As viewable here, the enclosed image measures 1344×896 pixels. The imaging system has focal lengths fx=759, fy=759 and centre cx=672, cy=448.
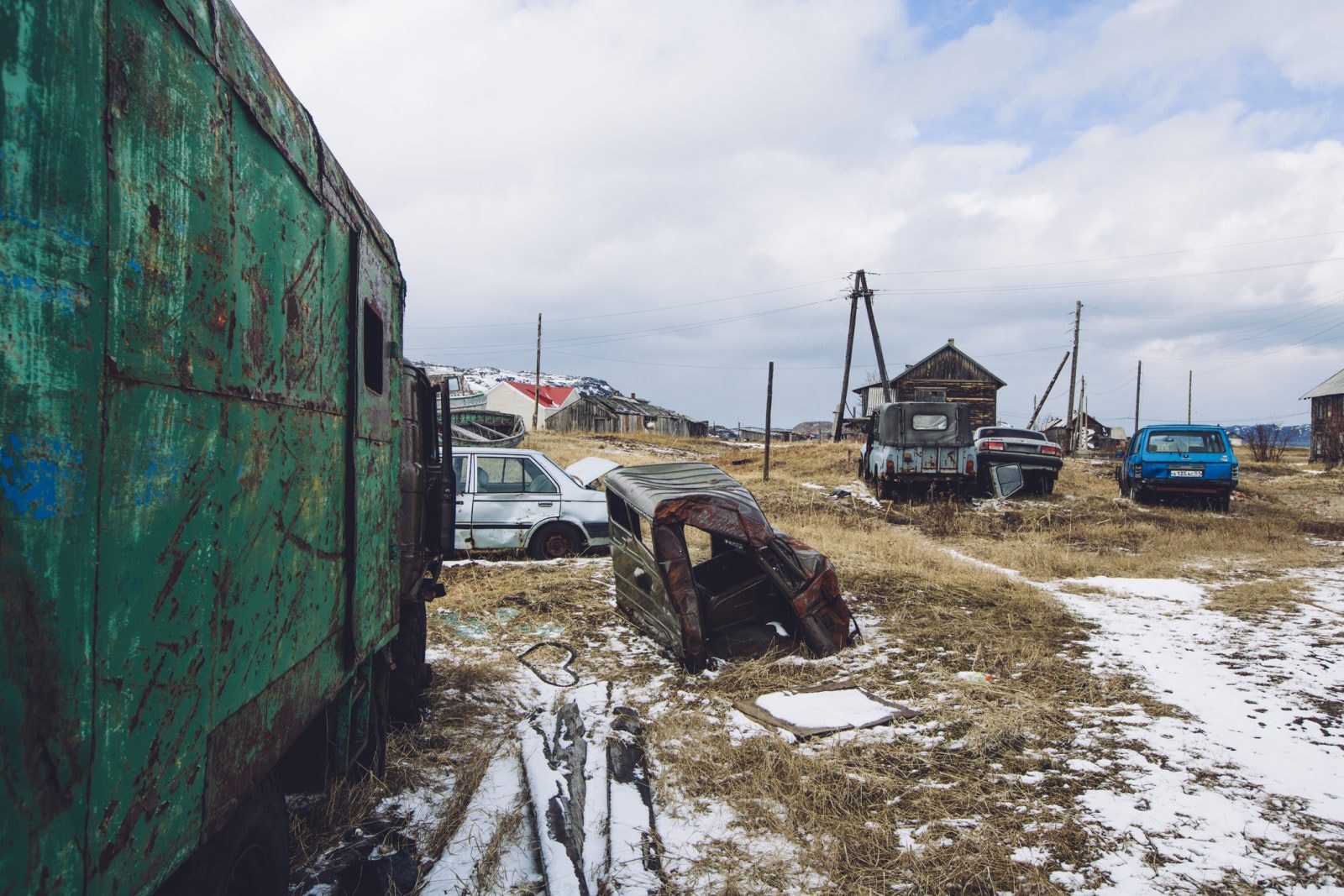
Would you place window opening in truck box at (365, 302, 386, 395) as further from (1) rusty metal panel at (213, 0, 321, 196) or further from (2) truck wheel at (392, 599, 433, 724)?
(2) truck wheel at (392, 599, 433, 724)

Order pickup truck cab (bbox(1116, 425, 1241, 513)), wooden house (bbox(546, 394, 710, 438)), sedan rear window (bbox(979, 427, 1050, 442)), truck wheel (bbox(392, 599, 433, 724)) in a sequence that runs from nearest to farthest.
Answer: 1. truck wheel (bbox(392, 599, 433, 724))
2. pickup truck cab (bbox(1116, 425, 1241, 513))
3. sedan rear window (bbox(979, 427, 1050, 442))
4. wooden house (bbox(546, 394, 710, 438))

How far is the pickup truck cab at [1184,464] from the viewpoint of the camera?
47.1 feet

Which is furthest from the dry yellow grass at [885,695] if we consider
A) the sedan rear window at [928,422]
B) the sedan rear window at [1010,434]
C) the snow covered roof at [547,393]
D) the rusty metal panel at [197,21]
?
the snow covered roof at [547,393]

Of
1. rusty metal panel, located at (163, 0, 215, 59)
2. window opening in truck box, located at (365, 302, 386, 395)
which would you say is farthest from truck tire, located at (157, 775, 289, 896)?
rusty metal panel, located at (163, 0, 215, 59)

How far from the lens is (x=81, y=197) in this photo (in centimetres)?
117

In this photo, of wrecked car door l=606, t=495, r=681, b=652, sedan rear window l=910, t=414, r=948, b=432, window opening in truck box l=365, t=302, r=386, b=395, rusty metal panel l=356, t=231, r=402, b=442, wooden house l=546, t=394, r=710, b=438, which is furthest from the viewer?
wooden house l=546, t=394, r=710, b=438

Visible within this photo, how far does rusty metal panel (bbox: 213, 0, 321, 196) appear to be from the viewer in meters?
1.72

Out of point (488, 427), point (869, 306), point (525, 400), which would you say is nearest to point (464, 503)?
point (488, 427)

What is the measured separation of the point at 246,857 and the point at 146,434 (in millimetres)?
1312

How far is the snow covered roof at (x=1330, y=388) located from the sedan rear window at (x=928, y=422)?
26492 millimetres

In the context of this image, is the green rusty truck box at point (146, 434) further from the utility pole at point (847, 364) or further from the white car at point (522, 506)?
the utility pole at point (847, 364)

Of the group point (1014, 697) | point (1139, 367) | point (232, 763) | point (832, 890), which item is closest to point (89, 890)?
point (232, 763)

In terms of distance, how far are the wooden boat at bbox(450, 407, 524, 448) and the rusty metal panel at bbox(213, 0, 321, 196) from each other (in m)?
14.4

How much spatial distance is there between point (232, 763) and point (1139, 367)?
2195 inches
